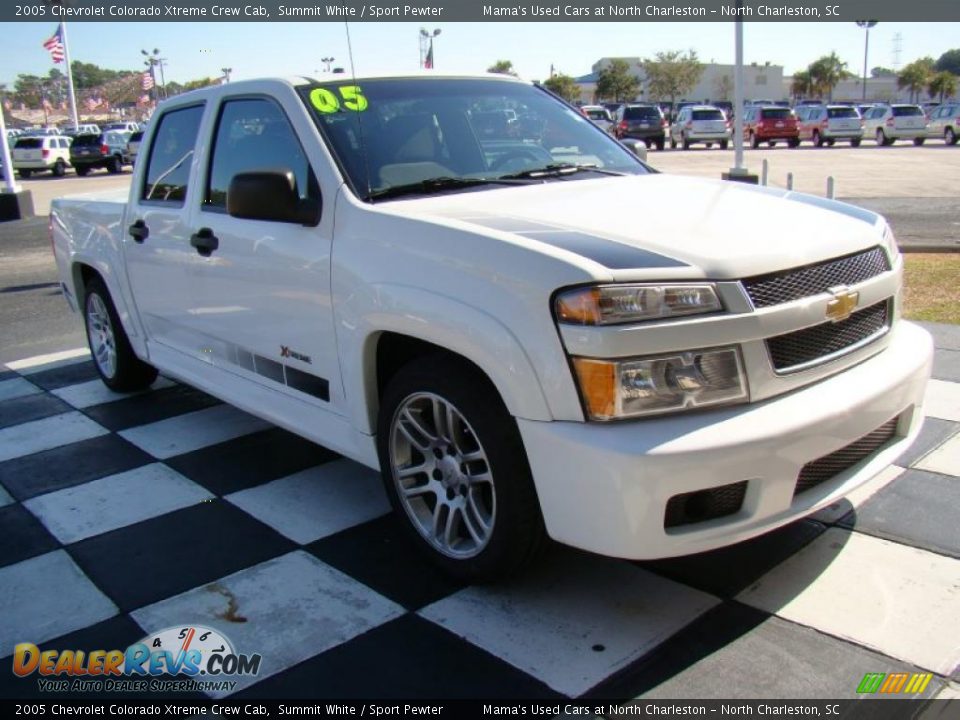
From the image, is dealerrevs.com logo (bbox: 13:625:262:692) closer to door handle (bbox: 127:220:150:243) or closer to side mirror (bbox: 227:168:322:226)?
side mirror (bbox: 227:168:322:226)

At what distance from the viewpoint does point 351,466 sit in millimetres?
4336

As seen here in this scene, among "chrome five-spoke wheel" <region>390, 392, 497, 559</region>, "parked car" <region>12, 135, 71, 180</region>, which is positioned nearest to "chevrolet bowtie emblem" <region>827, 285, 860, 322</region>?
"chrome five-spoke wheel" <region>390, 392, 497, 559</region>

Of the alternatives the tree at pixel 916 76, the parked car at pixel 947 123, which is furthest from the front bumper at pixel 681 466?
the tree at pixel 916 76

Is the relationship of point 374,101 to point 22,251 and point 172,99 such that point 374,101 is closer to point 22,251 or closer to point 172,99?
point 172,99

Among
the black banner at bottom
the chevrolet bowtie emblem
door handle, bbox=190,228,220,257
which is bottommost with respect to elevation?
the black banner at bottom

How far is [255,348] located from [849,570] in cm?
265

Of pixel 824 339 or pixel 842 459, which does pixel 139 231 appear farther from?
pixel 842 459

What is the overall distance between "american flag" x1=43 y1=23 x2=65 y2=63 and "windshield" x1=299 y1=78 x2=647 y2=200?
34328mm

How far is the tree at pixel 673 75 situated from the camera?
82.4 meters

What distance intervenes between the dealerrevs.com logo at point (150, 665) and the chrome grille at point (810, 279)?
6.48 feet

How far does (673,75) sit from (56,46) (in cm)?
6272

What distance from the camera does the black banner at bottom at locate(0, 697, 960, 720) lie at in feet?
7.72

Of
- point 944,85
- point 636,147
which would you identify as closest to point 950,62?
point 944,85

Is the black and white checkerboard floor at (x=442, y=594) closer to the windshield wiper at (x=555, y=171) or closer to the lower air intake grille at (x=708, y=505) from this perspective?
the lower air intake grille at (x=708, y=505)
